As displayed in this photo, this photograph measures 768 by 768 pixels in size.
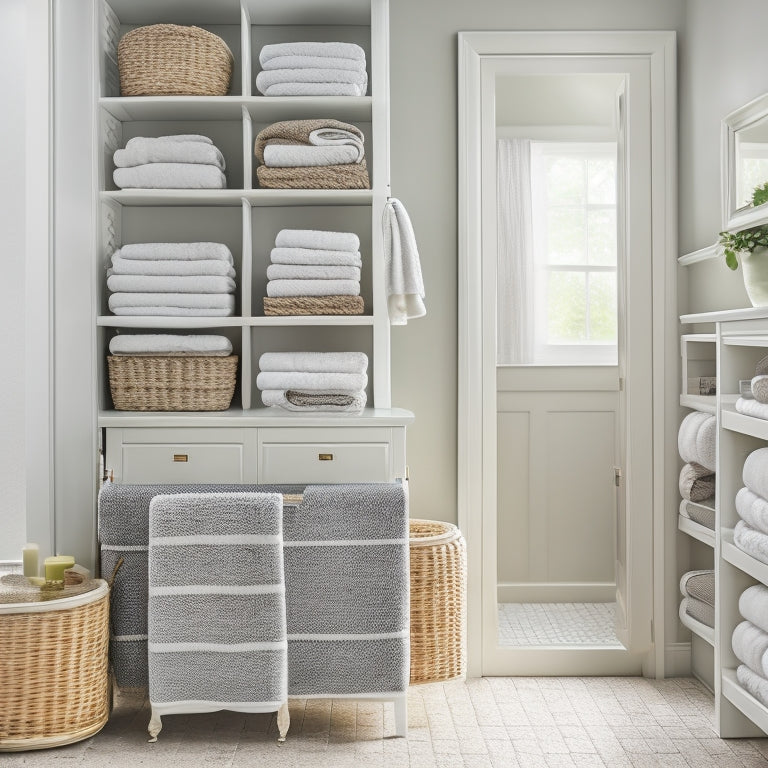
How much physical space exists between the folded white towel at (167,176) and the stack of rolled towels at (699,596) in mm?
2035

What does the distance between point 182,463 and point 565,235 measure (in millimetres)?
1494

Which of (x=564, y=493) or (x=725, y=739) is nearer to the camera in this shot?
(x=725, y=739)

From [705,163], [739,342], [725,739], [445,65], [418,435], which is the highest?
[445,65]

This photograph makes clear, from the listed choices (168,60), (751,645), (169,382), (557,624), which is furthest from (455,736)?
(168,60)

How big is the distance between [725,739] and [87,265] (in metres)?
2.38

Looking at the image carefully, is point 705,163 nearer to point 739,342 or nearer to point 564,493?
A: point 739,342

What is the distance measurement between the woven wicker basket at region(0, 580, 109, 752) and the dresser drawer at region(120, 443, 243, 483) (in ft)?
1.33

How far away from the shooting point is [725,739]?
2480 millimetres

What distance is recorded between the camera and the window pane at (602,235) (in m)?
3.02

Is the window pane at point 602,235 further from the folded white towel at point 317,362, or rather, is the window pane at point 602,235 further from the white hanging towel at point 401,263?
the folded white towel at point 317,362

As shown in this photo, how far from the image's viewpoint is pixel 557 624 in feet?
9.99

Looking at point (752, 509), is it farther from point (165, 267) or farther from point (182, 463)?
point (165, 267)

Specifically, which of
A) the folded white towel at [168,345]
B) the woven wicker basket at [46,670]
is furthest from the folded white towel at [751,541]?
the woven wicker basket at [46,670]

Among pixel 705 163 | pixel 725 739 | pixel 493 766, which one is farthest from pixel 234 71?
pixel 725 739
